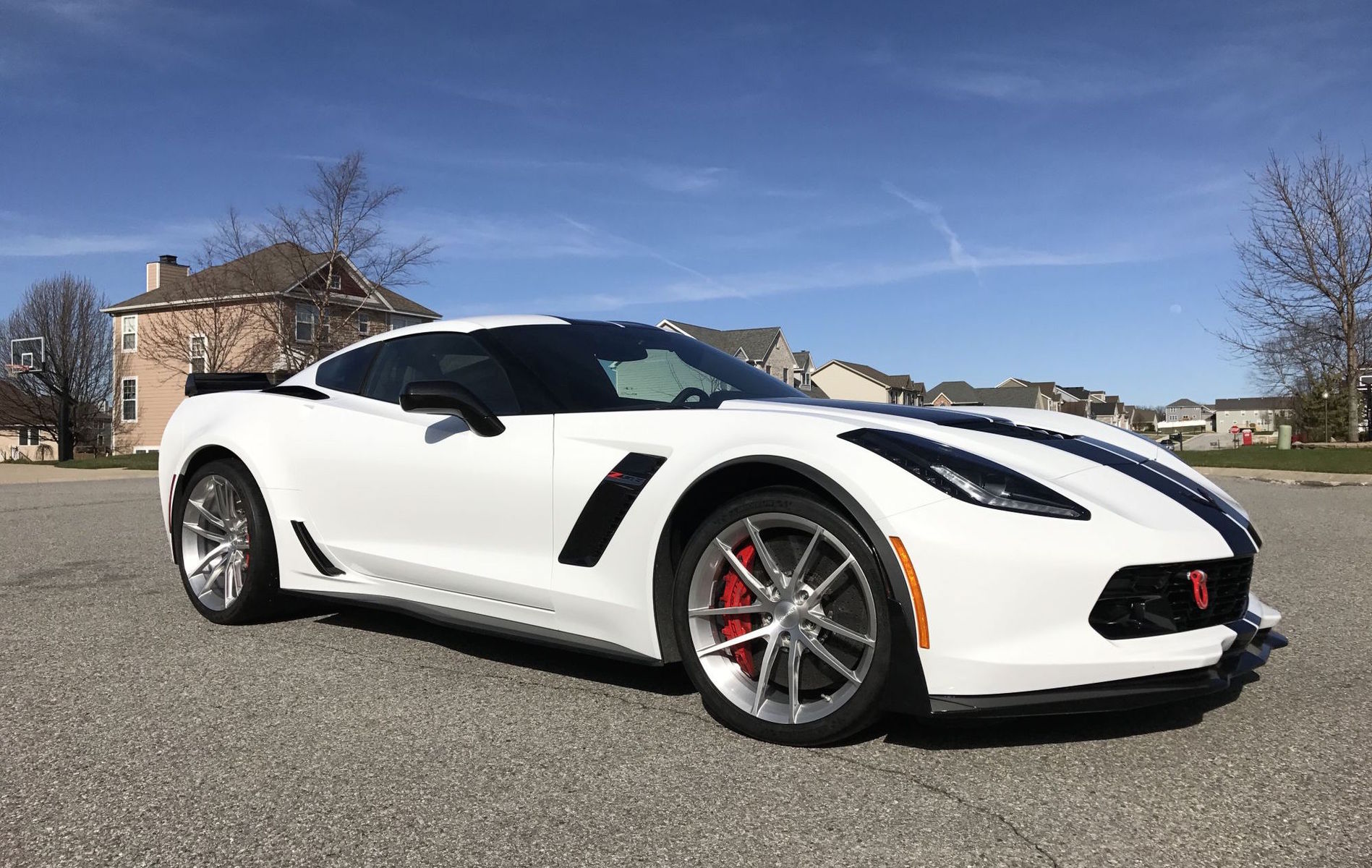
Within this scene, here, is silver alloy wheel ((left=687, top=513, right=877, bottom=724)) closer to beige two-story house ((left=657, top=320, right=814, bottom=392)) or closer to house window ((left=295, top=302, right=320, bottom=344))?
house window ((left=295, top=302, right=320, bottom=344))

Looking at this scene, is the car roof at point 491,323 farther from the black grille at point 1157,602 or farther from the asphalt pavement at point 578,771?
the black grille at point 1157,602

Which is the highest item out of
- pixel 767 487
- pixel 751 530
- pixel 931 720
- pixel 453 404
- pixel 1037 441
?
pixel 453 404

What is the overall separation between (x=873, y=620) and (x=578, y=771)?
0.90m

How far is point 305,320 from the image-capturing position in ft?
103

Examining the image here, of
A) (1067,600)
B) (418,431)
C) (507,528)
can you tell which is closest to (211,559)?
(418,431)

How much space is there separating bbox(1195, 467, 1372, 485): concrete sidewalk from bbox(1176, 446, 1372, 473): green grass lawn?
0.44m

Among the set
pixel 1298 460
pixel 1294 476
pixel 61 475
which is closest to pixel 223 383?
pixel 1294 476

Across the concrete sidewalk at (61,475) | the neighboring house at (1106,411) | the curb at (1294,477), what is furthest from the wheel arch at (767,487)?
the neighboring house at (1106,411)

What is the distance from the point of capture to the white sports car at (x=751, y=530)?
2.56 metres

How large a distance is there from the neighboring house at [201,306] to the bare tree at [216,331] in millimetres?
56

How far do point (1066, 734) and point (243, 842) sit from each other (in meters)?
2.23

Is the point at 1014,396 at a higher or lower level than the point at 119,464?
higher

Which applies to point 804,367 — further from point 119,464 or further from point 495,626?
point 495,626

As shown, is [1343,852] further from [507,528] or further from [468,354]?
[468,354]
